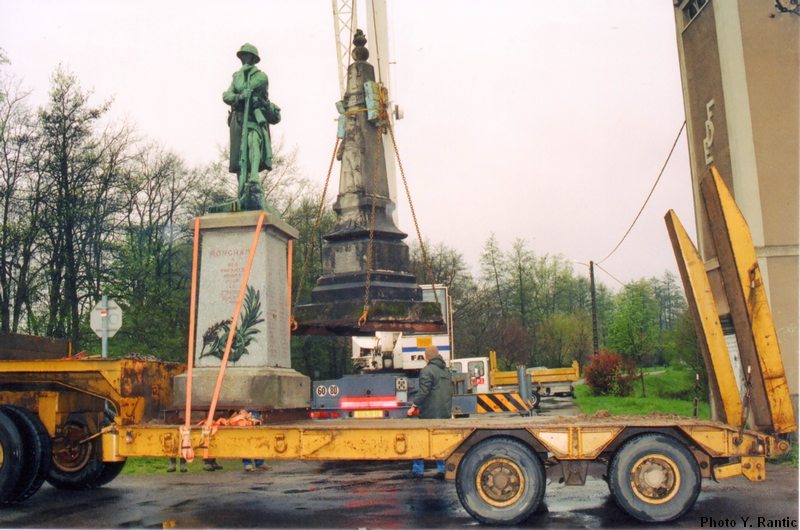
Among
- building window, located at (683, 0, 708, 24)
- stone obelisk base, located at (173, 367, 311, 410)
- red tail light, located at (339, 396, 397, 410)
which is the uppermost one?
building window, located at (683, 0, 708, 24)

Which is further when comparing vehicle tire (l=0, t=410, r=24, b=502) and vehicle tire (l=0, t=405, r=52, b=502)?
vehicle tire (l=0, t=405, r=52, b=502)

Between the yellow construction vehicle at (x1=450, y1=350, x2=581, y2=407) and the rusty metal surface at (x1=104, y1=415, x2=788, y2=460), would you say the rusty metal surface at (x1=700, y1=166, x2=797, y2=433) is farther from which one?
the yellow construction vehicle at (x1=450, y1=350, x2=581, y2=407)

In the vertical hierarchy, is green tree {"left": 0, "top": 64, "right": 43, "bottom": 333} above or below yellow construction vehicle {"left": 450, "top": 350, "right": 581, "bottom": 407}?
above

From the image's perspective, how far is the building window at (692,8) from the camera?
1689 centimetres

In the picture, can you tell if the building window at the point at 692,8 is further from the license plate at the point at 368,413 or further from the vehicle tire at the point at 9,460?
the vehicle tire at the point at 9,460

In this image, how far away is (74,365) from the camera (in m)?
8.46

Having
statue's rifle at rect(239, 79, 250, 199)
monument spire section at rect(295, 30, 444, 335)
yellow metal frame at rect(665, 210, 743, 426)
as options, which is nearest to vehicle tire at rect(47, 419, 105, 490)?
statue's rifle at rect(239, 79, 250, 199)

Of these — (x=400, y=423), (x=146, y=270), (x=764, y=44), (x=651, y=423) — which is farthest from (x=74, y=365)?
(x=146, y=270)

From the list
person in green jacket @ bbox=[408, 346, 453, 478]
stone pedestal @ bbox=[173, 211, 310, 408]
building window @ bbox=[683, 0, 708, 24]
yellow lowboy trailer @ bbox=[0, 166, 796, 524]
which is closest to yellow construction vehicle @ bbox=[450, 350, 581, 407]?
building window @ bbox=[683, 0, 708, 24]

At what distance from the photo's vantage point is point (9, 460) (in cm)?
802

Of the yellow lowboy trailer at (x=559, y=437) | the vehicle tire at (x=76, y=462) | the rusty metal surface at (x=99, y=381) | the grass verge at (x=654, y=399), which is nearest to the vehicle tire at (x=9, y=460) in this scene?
the yellow lowboy trailer at (x=559, y=437)

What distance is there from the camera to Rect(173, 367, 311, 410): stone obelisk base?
879 cm

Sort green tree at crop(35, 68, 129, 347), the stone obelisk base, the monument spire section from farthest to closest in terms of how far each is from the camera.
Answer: green tree at crop(35, 68, 129, 347) < the monument spire section < the stone obelisk base

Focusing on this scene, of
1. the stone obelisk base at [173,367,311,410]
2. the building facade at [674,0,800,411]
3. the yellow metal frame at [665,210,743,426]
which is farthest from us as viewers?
the building facade at [674,0,800,411]
